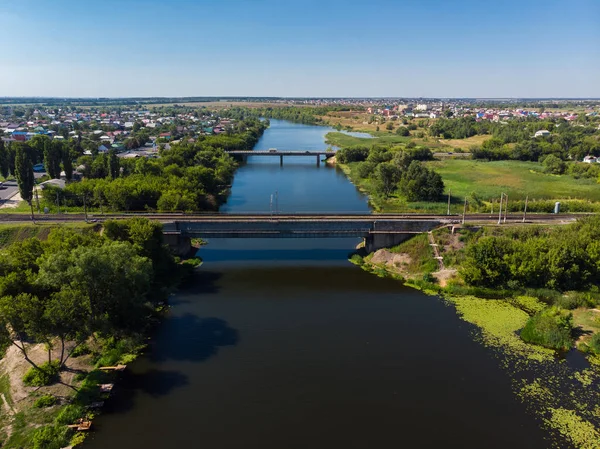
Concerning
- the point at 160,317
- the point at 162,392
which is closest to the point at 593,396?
the point at 162,392

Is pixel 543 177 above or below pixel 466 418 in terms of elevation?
above

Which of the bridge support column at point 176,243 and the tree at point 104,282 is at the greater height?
the tree at point 104,282

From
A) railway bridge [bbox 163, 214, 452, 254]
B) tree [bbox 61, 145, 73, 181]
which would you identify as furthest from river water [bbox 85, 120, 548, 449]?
tree [bbox 61, 145, 73, 181]

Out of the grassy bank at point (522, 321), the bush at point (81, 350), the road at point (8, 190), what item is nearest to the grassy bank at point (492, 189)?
the grassy bank at point (522, 321)

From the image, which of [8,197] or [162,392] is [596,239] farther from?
[8,197]

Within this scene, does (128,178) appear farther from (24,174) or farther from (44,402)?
(44,402)

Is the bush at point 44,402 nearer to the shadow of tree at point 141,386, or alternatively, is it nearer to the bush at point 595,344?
the shadow of tree at point 141,386
